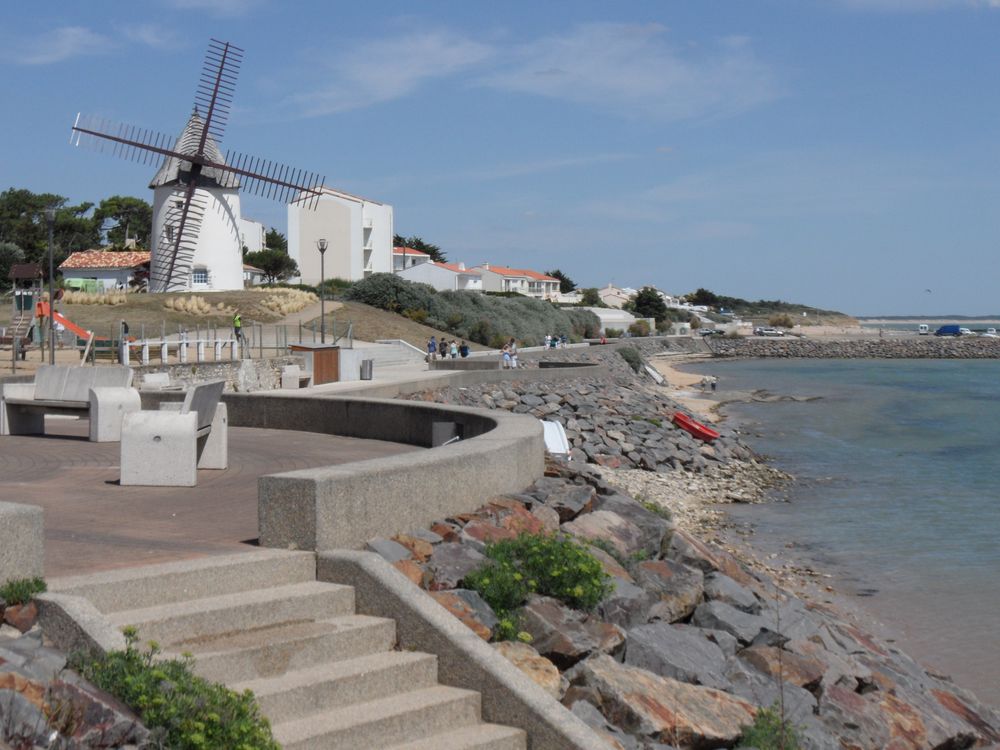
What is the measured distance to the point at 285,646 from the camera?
542 centimetres

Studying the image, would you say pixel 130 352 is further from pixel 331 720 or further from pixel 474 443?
pixel 331 720

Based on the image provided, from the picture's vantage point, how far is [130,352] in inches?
1297

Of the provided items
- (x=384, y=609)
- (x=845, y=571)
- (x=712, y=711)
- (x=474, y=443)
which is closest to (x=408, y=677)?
(x=384, y=609)

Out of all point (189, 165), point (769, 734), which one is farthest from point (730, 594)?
point (189, 165)

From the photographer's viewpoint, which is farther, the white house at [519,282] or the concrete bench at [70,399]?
the white house at [519,282]

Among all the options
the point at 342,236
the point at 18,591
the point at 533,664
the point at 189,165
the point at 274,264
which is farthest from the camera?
the point at 274,264

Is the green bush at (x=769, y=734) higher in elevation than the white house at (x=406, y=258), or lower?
lower

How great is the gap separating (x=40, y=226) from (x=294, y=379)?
65.0 m

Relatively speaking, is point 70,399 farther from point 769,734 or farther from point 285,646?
point 769,734

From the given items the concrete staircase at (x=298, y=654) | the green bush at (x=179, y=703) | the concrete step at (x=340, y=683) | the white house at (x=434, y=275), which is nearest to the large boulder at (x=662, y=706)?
the concrete staircase at (x=298, y=654)

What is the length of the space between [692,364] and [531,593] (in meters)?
89.4

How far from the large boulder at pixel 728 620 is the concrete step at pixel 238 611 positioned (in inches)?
121

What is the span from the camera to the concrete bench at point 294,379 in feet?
95.8

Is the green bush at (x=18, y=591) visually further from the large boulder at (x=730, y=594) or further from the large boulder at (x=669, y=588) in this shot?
the large boulder at (x=730, y=594)
